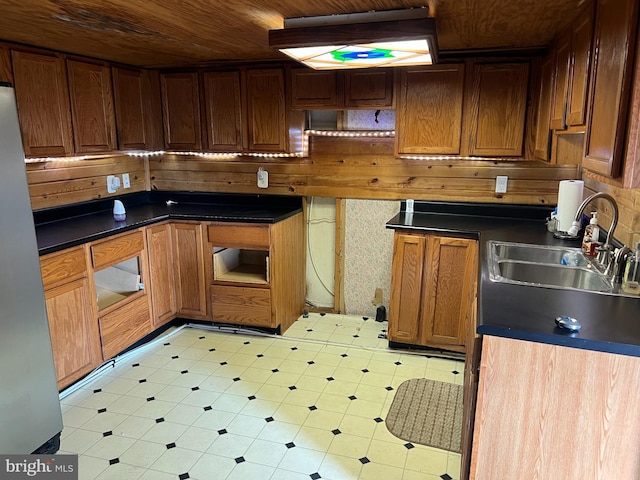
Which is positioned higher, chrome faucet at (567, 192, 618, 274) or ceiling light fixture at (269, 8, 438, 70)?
ceiling light fixture at (269, 8, 438, 70)

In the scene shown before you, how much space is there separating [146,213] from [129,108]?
84 centimetres

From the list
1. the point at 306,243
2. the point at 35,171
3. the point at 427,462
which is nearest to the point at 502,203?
the point at 306,243

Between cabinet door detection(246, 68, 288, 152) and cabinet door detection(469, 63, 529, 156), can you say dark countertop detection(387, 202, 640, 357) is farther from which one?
cabinet door detection(246, 68, 288, 152)

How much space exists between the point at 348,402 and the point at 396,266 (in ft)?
3.35

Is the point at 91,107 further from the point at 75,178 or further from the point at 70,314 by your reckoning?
the point at 70,314

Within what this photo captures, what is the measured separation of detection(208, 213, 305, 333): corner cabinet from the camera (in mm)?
3494

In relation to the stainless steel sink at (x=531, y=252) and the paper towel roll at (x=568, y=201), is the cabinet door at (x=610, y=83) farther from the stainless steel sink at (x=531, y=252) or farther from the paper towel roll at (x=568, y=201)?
the paper towel roll at (x=568, y=201)

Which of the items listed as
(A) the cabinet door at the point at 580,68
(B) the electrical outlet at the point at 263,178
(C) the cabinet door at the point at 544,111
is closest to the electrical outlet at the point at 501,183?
(C) the cabinet door at the point at 544,111

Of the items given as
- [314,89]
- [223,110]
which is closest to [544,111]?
[314,89]

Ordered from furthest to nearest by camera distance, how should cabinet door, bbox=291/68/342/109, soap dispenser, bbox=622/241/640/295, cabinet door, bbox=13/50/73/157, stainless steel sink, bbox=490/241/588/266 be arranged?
cabinet door, bbox=291/68/342/109 < cabinet door, bbox=13/50/73/157 < stainless steel sink, bbox=490/241/588/266 < soap dispenser, bbox=622/241/640/295

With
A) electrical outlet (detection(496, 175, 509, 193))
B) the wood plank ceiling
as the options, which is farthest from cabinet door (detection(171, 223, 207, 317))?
electrical outlet (detection(496, 175, 509, 193))

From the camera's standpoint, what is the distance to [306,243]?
4086 millimetres

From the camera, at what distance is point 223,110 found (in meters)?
3.67

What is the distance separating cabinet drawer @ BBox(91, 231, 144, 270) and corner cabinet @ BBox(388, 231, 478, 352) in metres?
1.87
